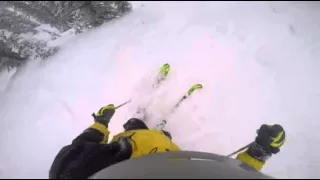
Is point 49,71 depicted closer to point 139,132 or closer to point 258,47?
point 139,132

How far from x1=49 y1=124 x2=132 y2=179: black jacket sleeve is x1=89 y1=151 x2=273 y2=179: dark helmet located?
12.1 inches

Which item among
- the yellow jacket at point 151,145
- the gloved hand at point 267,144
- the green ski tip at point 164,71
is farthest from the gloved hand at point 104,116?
the gloved hand at point 267,144

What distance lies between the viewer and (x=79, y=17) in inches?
A: 148

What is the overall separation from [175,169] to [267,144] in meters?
1.01

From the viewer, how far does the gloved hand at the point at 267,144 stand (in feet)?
7.73

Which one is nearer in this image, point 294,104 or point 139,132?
point 139,132

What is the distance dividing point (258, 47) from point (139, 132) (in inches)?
68.9

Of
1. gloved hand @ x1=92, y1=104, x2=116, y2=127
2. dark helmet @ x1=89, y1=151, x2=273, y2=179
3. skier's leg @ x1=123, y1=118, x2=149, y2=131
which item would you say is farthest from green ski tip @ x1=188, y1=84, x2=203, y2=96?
dark helmet @ x1=89, y1=151, x2=273, y2=179

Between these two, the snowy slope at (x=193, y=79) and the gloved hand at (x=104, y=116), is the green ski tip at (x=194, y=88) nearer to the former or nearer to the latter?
the snowy slope at (x=193, y=79)

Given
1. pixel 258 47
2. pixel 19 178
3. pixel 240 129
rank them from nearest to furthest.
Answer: pixel 19 178 < pixel 240 129 < pixel 258 47

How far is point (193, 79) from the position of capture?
3529 mm

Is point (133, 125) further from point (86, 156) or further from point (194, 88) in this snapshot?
point (194, 88)

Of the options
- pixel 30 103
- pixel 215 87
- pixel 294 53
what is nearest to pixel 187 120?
pixel 215 87

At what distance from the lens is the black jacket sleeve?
76.5 inches
